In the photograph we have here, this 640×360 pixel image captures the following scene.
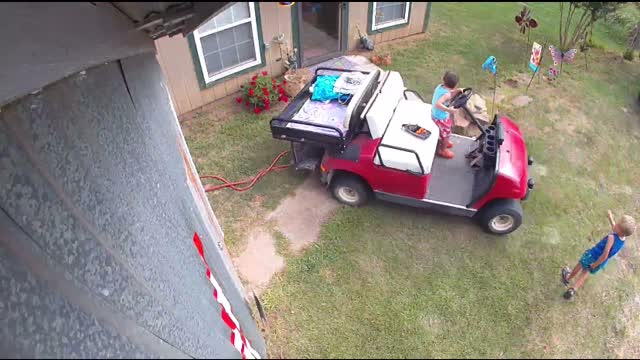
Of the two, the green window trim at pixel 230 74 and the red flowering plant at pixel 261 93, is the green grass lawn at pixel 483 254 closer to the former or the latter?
the red flowering plant at pixel 261 93

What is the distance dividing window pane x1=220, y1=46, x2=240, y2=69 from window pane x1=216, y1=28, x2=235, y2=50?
0.10 metres

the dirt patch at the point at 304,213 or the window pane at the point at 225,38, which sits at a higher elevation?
the window pane at the point at 225,38

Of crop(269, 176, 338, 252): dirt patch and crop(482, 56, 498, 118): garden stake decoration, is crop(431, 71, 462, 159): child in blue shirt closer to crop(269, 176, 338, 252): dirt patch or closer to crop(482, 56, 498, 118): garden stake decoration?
crop(482, 56, 498, 118): garden stake decoration

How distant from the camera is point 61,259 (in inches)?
85.7

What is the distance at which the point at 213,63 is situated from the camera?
735 cm

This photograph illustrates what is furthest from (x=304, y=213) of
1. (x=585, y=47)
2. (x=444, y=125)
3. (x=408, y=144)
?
(x=585, y=47)

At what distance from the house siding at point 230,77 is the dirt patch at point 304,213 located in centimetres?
289

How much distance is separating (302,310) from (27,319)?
10.0 ft

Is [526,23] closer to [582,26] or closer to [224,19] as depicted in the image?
[582,26]

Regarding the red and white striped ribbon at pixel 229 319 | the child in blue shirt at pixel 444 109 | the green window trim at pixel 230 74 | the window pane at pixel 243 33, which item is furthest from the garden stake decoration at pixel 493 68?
the red and white striped ribbon at pixel 229 319

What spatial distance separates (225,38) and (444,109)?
4.19m

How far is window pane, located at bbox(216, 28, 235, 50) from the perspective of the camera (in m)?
7.10

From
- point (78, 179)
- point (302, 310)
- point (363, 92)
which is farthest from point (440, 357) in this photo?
point (78, 179)

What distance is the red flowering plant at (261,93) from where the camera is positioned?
729 centimetres
